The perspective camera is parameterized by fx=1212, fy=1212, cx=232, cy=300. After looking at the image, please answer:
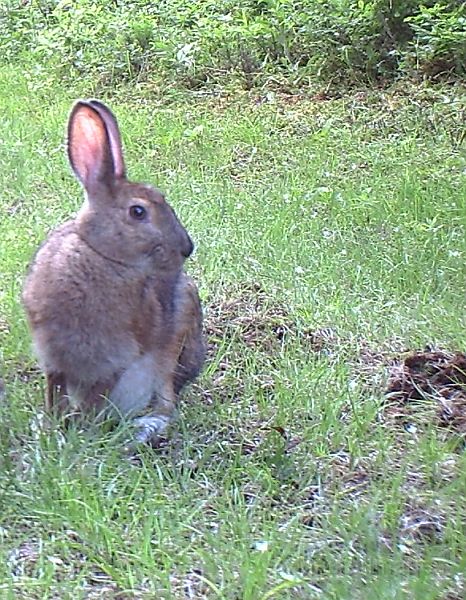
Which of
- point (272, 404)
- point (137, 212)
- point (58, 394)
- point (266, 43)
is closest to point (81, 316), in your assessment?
point (58, 394)

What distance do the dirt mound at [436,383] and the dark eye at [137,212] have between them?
3.49 feet

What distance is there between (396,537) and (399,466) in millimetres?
484

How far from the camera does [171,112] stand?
8719mm

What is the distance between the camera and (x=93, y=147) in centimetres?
385

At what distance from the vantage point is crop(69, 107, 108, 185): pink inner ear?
151 inches

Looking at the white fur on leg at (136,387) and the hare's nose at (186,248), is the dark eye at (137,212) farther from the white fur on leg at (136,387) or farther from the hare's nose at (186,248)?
the white fur on leg at (136,387)

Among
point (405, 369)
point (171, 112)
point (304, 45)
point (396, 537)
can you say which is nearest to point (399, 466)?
point (396, 537)

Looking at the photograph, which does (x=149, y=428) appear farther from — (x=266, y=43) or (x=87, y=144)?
(x=266, y=43)

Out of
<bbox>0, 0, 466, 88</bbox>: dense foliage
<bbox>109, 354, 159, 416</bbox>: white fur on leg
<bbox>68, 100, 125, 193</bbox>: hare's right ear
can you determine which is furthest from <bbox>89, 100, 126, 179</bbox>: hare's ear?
<bbox>0, 0, 466, 88</bbox>: dense foliage

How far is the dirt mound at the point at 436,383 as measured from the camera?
4.02 meters

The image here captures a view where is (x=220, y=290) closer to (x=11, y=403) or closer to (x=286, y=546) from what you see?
(x=11, y=403)

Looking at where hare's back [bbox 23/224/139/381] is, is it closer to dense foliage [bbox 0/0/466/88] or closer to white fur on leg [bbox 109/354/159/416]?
white fur on leg [bbox 109/354/159/416]

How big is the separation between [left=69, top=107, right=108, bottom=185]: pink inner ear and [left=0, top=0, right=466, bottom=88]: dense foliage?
5735 mm

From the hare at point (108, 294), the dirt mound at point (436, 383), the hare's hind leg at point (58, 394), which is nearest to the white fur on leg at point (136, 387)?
the hare at point (108, 294)
